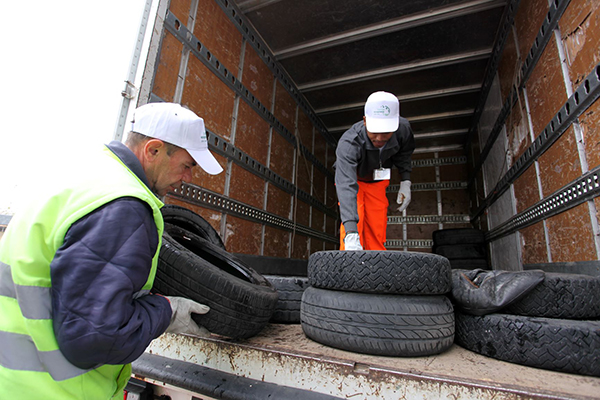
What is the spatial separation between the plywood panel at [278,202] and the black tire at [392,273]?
329cm

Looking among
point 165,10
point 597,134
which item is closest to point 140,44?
point 165,10

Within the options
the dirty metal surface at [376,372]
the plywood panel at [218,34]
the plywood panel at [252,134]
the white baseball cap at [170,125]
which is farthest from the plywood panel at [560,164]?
the plywood panel at [218,34]

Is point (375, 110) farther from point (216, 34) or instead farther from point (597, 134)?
point (216, 34)

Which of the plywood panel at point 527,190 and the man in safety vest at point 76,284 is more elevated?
the plywood panel at point 527,190

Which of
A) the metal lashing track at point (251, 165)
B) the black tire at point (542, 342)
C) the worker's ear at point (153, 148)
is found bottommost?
the black tire at point (542, 342)

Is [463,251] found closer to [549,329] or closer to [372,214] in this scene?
[372,214]

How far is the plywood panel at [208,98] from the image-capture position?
10.1ft

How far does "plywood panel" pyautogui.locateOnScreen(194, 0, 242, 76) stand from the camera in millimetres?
3291

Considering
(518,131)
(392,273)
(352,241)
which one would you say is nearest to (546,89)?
(518,131)

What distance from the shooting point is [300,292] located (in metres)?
1.82

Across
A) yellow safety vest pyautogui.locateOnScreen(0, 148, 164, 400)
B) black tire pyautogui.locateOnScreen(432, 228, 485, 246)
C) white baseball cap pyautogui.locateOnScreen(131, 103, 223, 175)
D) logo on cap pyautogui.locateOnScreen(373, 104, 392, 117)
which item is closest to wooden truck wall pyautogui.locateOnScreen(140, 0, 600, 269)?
black tire pyautogui.locateOnScreen(432, 228, 485, 246)

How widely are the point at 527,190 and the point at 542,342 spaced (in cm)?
264

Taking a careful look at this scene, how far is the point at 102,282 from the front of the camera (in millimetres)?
707

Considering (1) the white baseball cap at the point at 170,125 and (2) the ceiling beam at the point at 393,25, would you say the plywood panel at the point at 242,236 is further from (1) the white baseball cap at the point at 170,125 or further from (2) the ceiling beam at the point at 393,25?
(2) the ceiling beam at the point at 393,25
